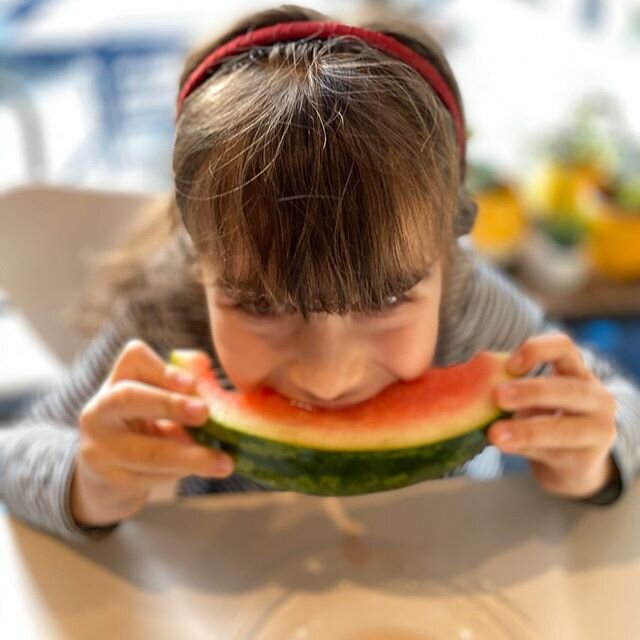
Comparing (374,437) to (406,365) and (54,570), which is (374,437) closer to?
(406,365)

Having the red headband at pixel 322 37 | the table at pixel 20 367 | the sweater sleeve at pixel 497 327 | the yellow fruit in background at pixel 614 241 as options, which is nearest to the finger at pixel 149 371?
the red headband at pixel 322 37

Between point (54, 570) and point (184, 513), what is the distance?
0.48 ft

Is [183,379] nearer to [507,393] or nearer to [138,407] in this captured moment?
[138,407]

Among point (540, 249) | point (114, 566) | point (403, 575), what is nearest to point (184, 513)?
point (114, 566)

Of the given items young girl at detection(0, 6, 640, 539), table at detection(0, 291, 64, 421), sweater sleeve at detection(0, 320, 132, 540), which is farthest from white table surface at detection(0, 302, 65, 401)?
young girl at detection(0, 6, 640, 539)

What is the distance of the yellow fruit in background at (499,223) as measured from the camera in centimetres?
193

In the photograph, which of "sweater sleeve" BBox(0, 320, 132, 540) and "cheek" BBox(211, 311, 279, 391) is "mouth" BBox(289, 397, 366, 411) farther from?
"sweater sleeve" BBox(0, 320, 132, 540)

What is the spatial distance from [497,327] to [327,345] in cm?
49

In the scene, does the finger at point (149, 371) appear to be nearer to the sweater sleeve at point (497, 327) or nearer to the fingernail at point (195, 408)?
the fingernail at point (195, 408)

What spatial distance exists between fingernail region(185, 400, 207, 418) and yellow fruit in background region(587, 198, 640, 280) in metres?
1.47

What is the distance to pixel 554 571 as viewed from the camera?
2.59 feet

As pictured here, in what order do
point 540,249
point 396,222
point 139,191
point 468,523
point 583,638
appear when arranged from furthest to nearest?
point 540,249 → point 139,191 → point 468,523 → point 583,638 → point 396,222

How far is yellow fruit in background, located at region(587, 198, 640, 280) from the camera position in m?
1.89

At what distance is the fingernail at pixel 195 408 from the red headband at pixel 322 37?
0.29m
